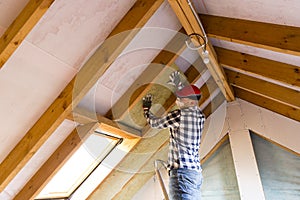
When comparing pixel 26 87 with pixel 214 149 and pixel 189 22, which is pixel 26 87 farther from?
pixel 214 149

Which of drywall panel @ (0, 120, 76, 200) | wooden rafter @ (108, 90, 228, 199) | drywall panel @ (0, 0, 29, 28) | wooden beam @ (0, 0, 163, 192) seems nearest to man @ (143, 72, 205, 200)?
wooden beam @ (0, 0, 163, 192)

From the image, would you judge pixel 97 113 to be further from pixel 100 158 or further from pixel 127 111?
pixel 100 158

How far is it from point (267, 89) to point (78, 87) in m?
1.92

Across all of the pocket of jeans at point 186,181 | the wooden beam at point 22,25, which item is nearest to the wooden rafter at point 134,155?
the pocket of jeans at point 186,181

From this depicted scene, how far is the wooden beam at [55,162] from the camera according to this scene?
2256 millimetres

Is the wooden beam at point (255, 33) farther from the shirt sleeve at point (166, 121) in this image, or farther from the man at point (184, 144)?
the shirt sleeve at point (166, 121)

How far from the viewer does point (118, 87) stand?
2336 millimetres

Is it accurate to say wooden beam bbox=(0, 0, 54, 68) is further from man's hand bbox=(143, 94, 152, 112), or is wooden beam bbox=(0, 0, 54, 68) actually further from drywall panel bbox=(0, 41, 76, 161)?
man's hand bbox=(143, 94, 152, 112)

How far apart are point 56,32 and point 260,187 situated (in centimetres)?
292

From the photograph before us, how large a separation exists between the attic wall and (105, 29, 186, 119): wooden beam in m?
1.60

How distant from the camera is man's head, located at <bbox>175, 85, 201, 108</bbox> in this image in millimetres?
2170

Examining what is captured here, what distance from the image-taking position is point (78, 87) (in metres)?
1.84

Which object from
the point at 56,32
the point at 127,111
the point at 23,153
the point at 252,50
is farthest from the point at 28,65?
the point at 252,50

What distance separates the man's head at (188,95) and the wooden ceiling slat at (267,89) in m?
0.92
